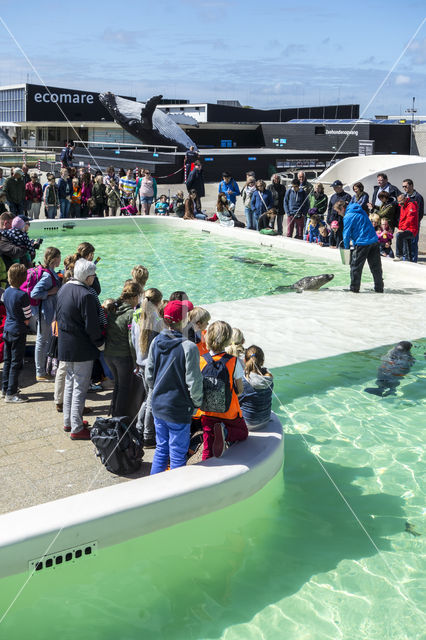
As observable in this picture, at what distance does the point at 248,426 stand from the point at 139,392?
111 centimetres

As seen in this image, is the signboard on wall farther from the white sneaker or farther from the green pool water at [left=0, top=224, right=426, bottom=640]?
the green pool water at [left=0, top=224, right=426, bottom=640]

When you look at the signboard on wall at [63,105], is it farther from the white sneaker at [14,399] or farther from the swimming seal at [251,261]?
the white sneaker at [14,399]

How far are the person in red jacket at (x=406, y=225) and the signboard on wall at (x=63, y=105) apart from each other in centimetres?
6608

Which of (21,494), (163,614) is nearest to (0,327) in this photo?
(21,494)

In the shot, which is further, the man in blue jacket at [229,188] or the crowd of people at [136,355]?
the man in blue jacket at [229,188]

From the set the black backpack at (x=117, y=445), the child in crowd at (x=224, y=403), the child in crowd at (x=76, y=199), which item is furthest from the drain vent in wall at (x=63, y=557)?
the child in crowd at (x=76, y=199)

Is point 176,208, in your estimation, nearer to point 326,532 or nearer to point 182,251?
point 182,251

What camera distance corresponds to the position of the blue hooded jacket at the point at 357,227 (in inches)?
472

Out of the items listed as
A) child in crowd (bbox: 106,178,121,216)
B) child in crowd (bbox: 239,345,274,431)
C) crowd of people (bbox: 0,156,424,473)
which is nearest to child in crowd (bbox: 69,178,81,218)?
child in crowd (bbox: 106,178,121,216)

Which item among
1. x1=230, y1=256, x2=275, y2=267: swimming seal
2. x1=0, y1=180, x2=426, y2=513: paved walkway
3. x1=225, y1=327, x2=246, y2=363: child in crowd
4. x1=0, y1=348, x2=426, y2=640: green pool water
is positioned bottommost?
x1=0, y1=348, x2=426, y2=640: green pool water

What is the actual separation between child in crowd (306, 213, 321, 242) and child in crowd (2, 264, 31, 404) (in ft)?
36.9

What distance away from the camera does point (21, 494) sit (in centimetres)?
521

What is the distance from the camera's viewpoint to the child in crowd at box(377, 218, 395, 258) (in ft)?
48.0

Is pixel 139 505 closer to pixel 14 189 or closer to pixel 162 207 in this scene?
pixel 14 189
